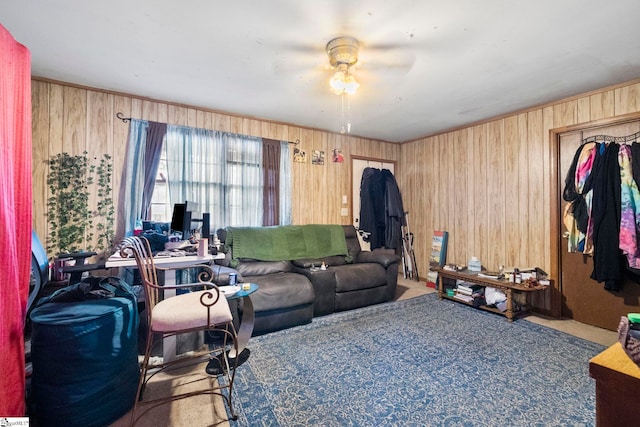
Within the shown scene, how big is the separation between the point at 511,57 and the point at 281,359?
311cm

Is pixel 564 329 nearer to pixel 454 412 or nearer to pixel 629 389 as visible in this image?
pixel 454 412

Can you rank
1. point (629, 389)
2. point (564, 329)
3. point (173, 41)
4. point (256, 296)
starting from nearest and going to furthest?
point (629, 389) < point (173, 41) < point (256, 296) < point (564, 329)

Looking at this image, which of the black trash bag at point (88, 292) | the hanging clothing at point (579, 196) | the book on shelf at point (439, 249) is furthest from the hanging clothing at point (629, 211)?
the black trash bag at point (88, 292)

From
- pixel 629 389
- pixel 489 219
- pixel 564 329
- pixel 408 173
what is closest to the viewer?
pixel 629 389

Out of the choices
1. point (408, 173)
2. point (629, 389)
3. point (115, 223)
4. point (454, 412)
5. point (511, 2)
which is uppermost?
point (511, 2)

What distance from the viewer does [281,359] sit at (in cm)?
221

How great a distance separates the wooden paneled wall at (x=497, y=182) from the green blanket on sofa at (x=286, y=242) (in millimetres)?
1708

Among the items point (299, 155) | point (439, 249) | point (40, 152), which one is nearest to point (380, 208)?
point (439, 249)

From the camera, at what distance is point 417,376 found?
1973mm

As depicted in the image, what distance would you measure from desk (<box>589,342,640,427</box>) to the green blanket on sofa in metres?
3.07

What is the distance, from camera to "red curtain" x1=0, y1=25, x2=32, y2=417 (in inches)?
49.3

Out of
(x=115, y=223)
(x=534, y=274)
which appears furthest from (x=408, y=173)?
(x=115, y=223)

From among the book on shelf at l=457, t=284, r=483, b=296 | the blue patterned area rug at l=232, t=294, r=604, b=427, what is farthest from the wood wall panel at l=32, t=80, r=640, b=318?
the blue patterned area rug at l=232, t=294, r=604, b=427

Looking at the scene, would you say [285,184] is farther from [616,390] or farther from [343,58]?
[616,390]
